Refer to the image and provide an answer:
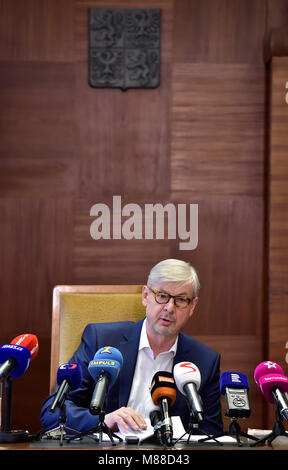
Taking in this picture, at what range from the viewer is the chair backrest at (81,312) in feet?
9.49

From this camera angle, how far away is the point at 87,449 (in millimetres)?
1538

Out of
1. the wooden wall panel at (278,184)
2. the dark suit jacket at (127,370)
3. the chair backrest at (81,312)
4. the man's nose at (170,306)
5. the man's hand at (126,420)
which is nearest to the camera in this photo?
the man's hand at (126,420)

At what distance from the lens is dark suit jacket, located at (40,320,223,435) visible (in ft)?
7.89

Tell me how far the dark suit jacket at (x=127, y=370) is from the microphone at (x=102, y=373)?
0.48 metres

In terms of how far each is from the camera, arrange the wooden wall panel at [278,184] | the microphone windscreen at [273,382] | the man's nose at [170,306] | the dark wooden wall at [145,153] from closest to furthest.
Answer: the microphone windscreen at [273,382], the man's nose at [170,306], the wooden wall panel at [278,184], the dark wooden wall at [145,153]

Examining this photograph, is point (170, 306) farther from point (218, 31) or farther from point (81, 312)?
point (218, 31)

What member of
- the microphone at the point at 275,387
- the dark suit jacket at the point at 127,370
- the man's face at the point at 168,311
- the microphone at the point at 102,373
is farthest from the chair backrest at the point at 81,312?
the microphone at the point at 275,387

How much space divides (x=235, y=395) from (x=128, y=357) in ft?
3.01

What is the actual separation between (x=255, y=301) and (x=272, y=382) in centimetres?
214

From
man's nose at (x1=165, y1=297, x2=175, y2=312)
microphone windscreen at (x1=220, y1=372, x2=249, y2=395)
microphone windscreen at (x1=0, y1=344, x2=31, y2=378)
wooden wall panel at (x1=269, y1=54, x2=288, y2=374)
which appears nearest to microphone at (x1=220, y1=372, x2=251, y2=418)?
microphone windscreen at (x1=220, y1=372, x2=249, y2=395)

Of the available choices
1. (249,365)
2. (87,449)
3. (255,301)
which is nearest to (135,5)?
(255,301)

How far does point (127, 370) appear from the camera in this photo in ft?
8.49

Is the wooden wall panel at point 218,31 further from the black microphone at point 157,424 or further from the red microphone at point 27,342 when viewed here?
the black microphone at point 157,424
